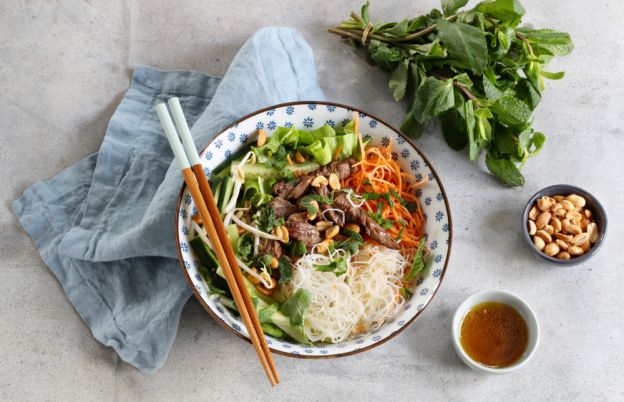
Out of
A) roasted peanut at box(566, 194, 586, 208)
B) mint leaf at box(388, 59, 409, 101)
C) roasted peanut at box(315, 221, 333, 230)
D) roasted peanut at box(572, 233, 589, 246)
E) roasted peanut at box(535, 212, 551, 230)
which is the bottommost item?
roasted peanut at box(572, 233, 589, 246)

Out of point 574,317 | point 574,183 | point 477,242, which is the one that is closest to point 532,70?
point 574,183

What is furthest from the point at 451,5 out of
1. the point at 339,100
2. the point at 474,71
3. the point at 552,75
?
the point at 339,100

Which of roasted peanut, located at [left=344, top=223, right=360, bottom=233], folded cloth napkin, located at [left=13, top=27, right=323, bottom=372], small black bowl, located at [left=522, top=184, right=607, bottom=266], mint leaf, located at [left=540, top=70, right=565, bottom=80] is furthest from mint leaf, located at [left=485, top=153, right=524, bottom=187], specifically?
folded cloth napkin, located at [left=13, top=27, right=323, bottom=372]

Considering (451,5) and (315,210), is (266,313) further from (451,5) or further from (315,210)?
(451,5)

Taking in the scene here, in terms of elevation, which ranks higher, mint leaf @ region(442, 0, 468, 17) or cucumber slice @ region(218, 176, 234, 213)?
mint leaf @ region(442, 0, 468, 17)

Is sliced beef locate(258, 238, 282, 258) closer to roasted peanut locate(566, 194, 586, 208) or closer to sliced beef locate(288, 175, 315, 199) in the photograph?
sliced beef locate(288, 175, 315, 199)

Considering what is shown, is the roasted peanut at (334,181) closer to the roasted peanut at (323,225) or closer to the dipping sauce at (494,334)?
the roasted peanut at (323,225)
